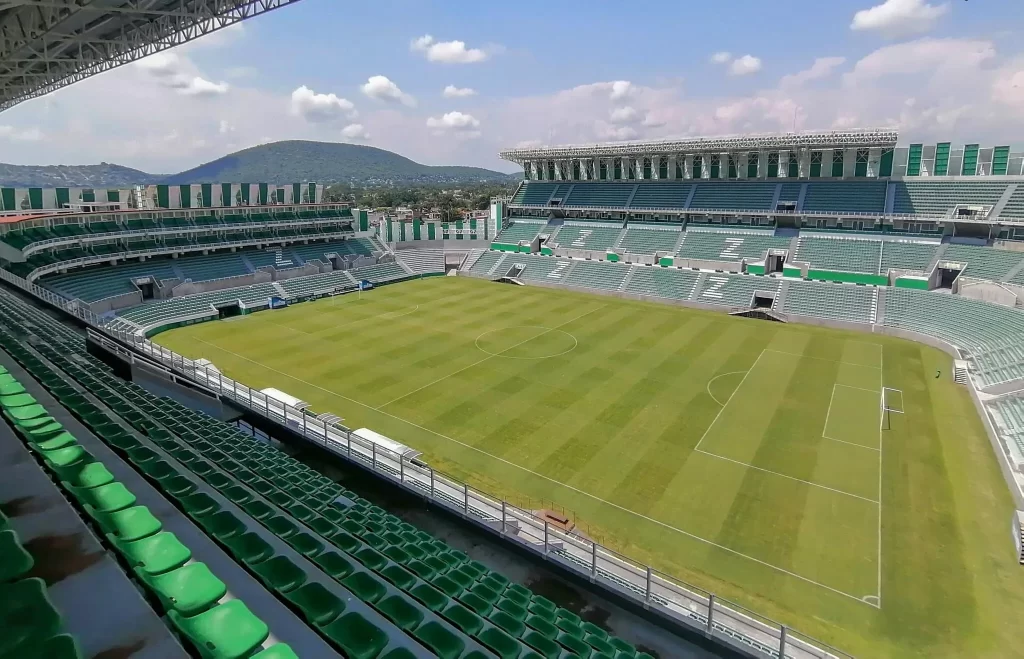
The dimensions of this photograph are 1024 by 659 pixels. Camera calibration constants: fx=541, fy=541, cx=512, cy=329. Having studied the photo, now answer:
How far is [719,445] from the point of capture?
15.4 meters

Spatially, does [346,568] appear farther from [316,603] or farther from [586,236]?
[586,236]

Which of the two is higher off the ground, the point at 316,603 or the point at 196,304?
the point at 316,603

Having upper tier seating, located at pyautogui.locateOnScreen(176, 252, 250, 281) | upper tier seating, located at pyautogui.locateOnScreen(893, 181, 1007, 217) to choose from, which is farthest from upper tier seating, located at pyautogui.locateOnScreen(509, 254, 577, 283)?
upper tier seating, located at pyautogui.locateOnScreen(893, 181, 1007, 217)

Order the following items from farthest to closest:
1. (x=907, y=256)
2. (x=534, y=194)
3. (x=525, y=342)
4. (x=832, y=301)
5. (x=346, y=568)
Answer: (x=534, y=194) → (x=907, y=256) → (x=832, y=301) → (x=525, y=342) → (x=346, y=568)

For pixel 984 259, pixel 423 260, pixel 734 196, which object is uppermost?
pixel 734 196

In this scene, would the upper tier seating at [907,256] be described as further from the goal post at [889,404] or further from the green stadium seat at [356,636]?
the green stadium seat at [356,636]

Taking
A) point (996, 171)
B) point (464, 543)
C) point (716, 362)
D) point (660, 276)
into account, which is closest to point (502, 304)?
point (660, 276)

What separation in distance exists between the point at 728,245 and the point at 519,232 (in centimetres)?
1745

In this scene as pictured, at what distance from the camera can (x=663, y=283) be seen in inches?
1389

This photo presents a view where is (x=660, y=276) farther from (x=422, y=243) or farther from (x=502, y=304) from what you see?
(x=422, y=243)

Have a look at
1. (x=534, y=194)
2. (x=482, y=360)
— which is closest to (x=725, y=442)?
(x=482, y=360)

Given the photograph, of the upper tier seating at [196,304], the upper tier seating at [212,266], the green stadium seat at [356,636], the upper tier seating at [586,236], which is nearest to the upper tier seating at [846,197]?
the upper tier seating at [586,236]

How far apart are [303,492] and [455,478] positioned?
4886 millimetres

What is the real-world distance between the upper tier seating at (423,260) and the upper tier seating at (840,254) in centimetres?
2638
